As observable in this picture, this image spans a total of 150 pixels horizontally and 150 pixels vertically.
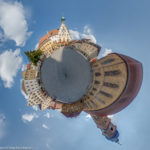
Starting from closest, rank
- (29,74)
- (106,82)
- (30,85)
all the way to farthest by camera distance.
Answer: (106,82) → (29,74) → (30,85)

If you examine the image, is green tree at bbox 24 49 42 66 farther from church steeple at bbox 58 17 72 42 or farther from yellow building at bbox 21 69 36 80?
church steeple at bbox 58 17 72 42

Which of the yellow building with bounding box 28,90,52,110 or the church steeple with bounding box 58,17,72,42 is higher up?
the church steeple with bounding box 58,17,72,42

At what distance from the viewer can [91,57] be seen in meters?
27.9

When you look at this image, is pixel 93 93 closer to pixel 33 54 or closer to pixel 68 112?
pixel 68 112

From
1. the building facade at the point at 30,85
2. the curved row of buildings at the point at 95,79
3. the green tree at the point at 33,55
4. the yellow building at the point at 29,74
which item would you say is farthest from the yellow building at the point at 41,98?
the green tree at the point at 33,55

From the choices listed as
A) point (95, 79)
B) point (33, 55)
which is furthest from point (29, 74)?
point (95, 79)

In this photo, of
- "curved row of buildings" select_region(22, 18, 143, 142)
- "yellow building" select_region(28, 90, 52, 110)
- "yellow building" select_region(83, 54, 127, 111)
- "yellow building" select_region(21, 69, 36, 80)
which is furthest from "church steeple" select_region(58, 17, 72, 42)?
"yellow building" select_region(28, 90, 52, 110)

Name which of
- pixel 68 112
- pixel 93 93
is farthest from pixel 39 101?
pixel 93 93

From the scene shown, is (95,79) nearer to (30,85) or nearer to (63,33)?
(63,33)

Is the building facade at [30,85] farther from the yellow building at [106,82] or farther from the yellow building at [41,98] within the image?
the yellow building at [106,82]

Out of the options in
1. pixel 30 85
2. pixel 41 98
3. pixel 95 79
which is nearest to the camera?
pixel 95 79

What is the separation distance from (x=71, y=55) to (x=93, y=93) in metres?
11.8

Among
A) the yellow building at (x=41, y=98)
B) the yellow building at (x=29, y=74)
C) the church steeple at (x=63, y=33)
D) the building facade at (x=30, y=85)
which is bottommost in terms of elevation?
the yellow building at (x=41, y=98)

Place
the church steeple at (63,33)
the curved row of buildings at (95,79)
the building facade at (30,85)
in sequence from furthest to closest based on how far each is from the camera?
1. the church steeple at (63,33)
2. the building facade at (30,85)
3. the curved row of buildings at (95,79)
